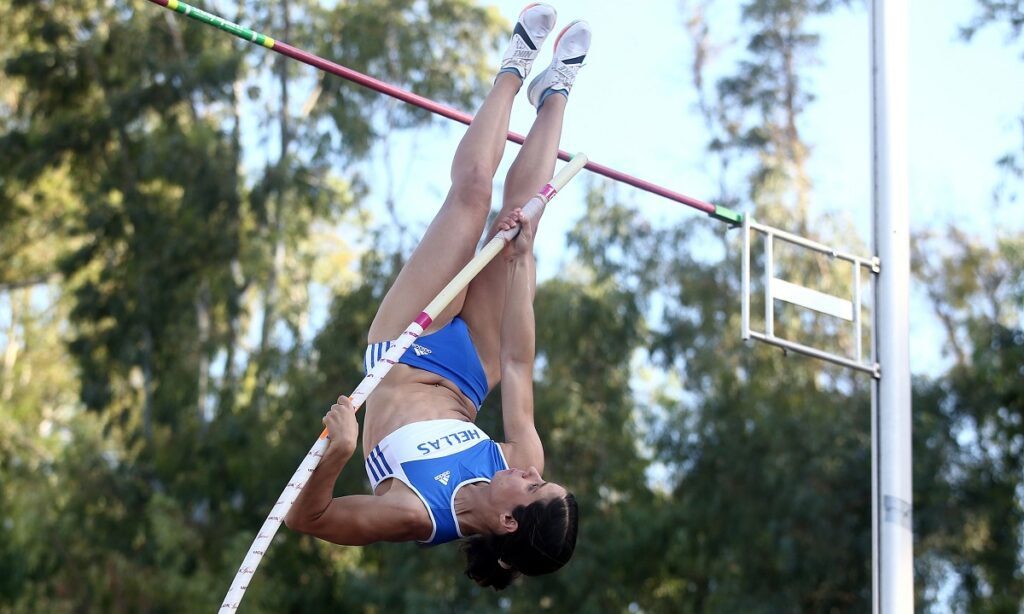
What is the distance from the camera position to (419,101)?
5574 mm

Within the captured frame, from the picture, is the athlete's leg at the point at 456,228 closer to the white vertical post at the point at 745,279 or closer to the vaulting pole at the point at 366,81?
the vaulting pole at the point at 366,81

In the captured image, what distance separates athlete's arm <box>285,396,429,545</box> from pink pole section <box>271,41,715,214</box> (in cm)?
161

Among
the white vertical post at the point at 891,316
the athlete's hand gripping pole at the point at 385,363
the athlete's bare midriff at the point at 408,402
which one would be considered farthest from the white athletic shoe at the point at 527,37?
the white vertical post at the point at 891,316

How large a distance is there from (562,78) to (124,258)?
11529 mm

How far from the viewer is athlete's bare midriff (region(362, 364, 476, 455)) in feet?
15.1

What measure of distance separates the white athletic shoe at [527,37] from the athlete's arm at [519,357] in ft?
2.37

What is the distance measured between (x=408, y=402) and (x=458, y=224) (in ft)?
2.13

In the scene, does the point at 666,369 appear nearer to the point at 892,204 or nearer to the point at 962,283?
the point at 962,283

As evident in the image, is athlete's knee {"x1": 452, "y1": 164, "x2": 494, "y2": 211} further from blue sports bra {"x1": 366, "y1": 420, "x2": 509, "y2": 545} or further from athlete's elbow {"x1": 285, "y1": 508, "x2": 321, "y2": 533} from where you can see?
athlete's elbow {"x1": 285, "y1": 508, "x2": 321, "y2": 533}

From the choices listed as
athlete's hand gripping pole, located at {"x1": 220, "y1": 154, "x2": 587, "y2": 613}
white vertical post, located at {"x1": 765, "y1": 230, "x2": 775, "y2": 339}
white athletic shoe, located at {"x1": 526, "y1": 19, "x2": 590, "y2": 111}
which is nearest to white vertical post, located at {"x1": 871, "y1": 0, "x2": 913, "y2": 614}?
white vertical post, located at {"x1": 765, "y1": 230, "x2": 775, "y2": 339}

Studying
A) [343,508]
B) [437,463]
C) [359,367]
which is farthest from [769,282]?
[359,367]

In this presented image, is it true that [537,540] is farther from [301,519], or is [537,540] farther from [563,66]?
[563,66]

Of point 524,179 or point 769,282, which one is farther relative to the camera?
point 769,282

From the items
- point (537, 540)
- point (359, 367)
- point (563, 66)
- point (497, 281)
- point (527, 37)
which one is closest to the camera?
point (537, 540)
